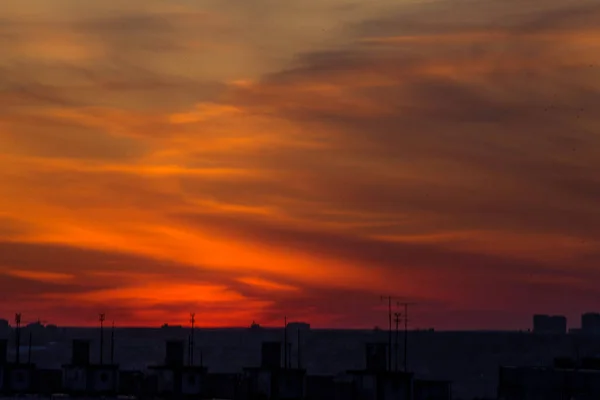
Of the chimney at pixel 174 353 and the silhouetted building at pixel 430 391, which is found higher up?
the chimney at pixel 174 353

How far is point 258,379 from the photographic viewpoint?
12606 centimetres

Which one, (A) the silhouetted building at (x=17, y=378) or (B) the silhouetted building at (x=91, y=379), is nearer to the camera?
(B) the silhouetted building at (x=91, y=379)

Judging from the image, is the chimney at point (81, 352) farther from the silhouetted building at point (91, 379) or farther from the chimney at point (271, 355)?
the chimney at point (271, 355)

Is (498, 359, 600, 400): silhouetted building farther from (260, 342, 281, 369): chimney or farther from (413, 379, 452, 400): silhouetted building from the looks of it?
(260, 342, 281, 369): chimney

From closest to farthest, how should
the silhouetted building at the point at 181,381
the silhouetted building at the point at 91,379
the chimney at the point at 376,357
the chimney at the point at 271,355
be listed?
the chimney at the point at 376,357, the silhouetted building at the point at 181,381, the chimney at the point at 271,355, the silhouetted building at the point at 91,379

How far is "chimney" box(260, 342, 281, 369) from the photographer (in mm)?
127000

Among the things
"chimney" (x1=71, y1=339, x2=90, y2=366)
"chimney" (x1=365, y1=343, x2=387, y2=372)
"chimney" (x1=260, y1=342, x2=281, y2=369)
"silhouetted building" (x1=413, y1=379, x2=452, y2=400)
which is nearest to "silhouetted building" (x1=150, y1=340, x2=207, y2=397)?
"chimney" (x1=260, y1=342, x2=281, y2=369)

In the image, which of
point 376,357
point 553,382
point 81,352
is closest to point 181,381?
point 81,352

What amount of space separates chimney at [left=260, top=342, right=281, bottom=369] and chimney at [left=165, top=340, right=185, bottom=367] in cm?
772

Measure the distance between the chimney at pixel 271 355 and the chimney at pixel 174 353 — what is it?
7716mm

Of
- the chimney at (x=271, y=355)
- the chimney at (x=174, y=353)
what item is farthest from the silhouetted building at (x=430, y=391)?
the chimney at (x=174, y=353)

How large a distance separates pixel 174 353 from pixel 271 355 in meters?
9.32

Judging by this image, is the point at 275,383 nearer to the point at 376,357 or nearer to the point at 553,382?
the point at 376,357

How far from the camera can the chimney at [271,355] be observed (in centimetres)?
12700
